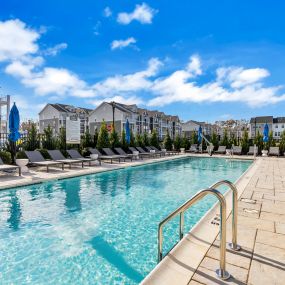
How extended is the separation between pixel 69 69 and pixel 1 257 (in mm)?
16901

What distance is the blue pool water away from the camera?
3863 millimetres

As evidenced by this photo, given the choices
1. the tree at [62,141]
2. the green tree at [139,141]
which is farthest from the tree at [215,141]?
the tree at [62,141]

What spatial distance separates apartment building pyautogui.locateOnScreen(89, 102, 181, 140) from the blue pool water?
41.1m

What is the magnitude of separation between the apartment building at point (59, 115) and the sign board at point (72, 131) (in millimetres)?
42489

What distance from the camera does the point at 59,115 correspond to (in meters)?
60.3

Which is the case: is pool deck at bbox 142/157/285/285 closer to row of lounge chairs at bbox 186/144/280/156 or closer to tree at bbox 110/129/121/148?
tree at bbox 110/129/121/148

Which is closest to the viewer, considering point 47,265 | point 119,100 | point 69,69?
point 47,265

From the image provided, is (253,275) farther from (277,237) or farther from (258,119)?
(258,119)

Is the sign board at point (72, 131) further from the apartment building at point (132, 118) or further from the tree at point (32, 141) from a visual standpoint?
the apartment building at point (132, 118)

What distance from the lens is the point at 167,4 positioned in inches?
451

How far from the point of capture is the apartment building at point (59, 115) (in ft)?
198

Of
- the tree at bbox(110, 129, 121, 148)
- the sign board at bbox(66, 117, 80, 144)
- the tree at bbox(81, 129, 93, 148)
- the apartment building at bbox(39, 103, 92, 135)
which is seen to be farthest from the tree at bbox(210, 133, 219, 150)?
the apartment building at bbox(39, 103, 92, 135)

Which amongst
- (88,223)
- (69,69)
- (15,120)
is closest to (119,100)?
(69,69)

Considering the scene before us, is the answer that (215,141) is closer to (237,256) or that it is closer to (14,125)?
(14,125)
